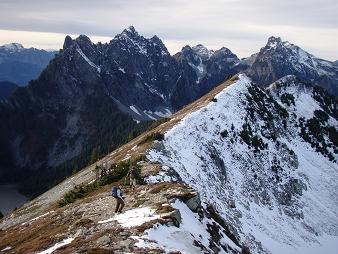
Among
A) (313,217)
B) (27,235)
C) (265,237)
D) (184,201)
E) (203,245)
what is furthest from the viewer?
(313,217)

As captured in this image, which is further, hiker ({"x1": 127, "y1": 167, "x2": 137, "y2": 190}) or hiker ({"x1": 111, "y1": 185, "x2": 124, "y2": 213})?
hiker ({"x1": 127, "y1": 167, "x2": 137, "y2": 190})

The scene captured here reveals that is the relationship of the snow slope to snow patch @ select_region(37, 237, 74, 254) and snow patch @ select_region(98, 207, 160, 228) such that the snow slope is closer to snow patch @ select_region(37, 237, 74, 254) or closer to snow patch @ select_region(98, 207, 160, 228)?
snow patch @ select_region(98, 207, 160, 228)

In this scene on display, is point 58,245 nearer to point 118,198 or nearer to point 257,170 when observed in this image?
point 118,198

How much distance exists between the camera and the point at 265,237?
6956 cm

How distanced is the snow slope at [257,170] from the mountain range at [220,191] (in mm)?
261

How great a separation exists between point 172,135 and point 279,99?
189ft

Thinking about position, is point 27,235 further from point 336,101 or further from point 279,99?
point 336,101

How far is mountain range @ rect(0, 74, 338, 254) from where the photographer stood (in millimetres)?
34688

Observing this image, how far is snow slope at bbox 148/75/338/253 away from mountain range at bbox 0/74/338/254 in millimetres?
261

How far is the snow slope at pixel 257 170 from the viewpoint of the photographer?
70375mm

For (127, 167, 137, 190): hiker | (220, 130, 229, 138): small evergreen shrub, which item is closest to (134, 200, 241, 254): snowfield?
(127, 167, 137, 190): hiker

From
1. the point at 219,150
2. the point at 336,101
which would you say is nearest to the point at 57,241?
the point at 219,150

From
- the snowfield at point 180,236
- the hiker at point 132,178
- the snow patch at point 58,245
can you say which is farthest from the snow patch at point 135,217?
the hiker at point 132,178

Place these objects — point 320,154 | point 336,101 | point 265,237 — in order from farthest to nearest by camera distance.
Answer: point 336,101, point 320,154, point 265,237
